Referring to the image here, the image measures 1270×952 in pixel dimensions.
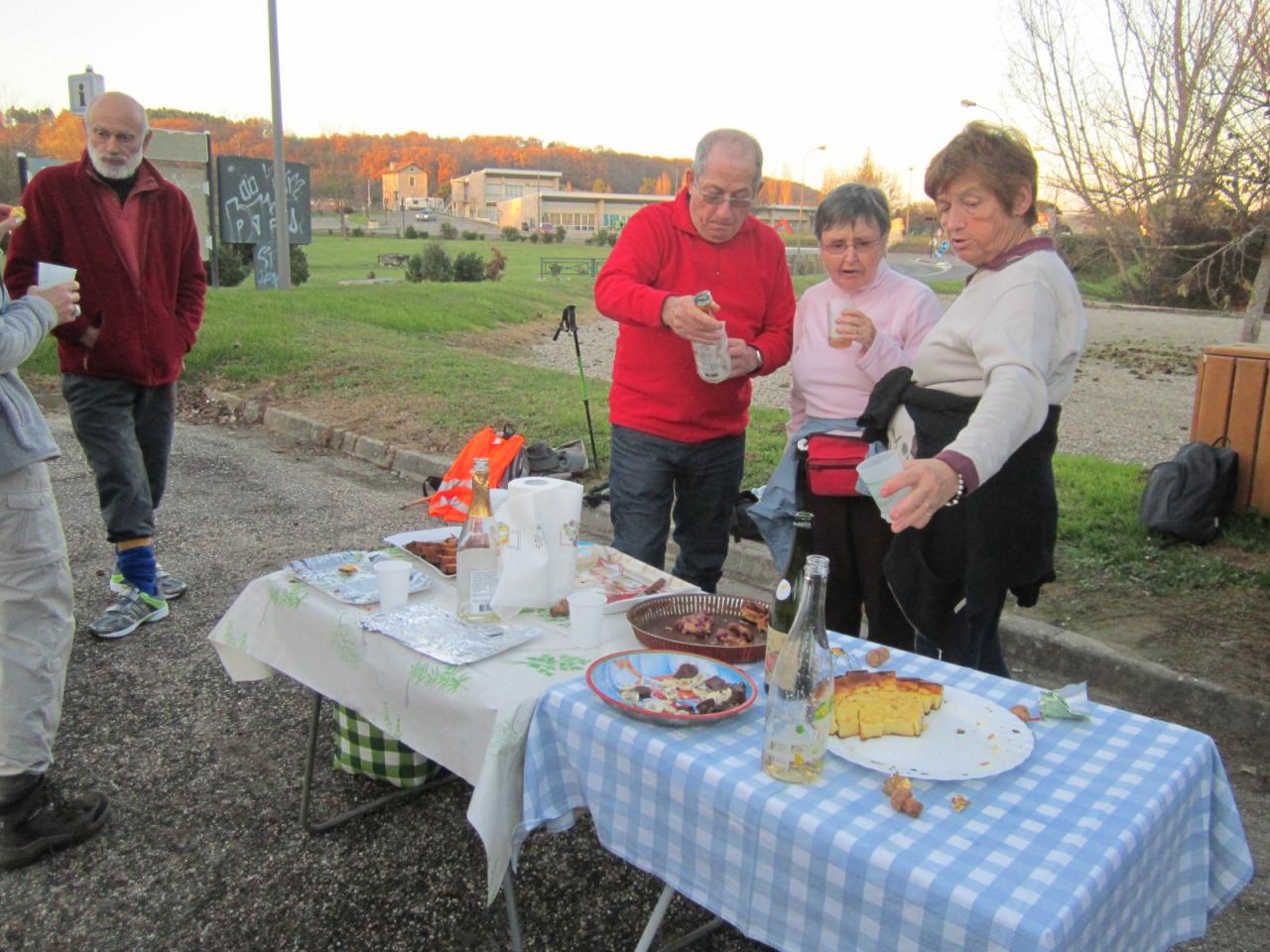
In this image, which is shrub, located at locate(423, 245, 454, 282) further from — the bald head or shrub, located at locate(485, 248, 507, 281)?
the bald head

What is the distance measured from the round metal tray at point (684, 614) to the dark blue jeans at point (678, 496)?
0.87m

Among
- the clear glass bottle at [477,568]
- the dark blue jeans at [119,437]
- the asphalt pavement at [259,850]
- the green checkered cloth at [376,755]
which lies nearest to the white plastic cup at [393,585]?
the clear glass bottle at [477,568]

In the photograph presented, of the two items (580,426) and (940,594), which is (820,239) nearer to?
(940,594)

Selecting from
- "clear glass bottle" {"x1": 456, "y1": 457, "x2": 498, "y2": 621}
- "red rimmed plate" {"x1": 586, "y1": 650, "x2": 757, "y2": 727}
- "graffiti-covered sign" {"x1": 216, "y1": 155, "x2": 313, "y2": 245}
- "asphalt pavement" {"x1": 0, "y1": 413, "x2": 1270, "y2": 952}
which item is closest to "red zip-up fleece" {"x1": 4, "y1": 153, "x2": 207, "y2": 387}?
"asphalt pavement" {"x1": 0, "y1": 413, "x2": 1270, "y2": 952}

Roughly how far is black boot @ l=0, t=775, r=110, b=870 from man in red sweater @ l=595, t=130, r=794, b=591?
178cm

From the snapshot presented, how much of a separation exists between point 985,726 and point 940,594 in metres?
0.75

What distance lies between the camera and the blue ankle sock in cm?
407

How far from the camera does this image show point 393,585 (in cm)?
231

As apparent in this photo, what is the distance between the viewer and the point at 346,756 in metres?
2.90

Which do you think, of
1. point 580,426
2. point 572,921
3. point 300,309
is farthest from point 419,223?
point 572,921

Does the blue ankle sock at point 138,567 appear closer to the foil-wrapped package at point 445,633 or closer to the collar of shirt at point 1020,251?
the foil-wrapped package at point 445,633

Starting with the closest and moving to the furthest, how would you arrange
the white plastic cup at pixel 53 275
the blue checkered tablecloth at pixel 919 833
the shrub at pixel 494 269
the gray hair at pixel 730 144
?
the blue checkered tablecloth at pixel 919 833
the gray hair at pixel 730 144
the white plastic cup at pixel 53 275
the shrub at pixel 494 269

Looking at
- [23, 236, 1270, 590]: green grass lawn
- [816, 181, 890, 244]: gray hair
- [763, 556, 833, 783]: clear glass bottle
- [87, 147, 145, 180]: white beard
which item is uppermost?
[87, 147, 145, 180]: white beard

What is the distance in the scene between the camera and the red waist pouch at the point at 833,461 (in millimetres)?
2842
